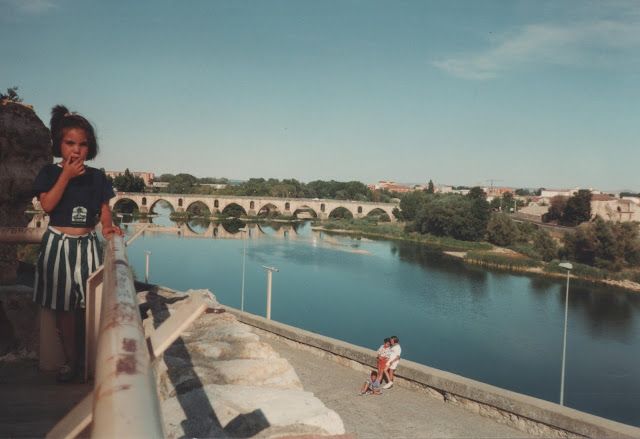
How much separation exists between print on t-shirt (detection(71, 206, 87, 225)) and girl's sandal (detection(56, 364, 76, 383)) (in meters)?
0.56

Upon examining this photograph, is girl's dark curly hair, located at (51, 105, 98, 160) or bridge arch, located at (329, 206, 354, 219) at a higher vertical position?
girl's dark curly hair, located at (51, 105, 98, 160)

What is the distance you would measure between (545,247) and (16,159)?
1553 inches

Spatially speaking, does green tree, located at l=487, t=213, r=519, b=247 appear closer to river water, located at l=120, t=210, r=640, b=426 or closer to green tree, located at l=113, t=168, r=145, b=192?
river water, located at l=120, t=210, r=640, b=426

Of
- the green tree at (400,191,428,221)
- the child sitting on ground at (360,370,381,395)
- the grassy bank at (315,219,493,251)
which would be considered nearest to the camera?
the child sitting on ground at (360,370,381,395)

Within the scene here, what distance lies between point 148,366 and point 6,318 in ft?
8.10

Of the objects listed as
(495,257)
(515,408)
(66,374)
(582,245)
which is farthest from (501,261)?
(66,374)

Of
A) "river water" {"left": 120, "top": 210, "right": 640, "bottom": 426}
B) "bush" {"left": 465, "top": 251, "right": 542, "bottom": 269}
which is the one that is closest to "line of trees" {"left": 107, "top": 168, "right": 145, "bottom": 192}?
"river water" {"left": 120, "top": 210, "right": 640, "bottom": 426}

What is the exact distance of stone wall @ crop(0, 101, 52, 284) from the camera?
312 cm

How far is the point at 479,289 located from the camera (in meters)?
28.3

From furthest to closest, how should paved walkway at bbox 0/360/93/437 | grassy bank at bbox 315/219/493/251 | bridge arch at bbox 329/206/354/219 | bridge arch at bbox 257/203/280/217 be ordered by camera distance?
1. bridge arch at bbox 329/206/354/219
2. bridge arch at bbox 257/203/280/217
3. grassy bank at bbox 315/219/493/251
4. paved walkway at bbox 0/360/93/437

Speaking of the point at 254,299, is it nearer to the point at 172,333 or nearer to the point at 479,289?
the point at 479,289

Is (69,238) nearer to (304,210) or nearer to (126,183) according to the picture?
(126,183)

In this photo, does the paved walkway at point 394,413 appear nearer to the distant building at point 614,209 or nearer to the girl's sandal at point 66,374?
the girl's sandal at point 66,374

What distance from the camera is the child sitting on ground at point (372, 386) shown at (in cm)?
470
